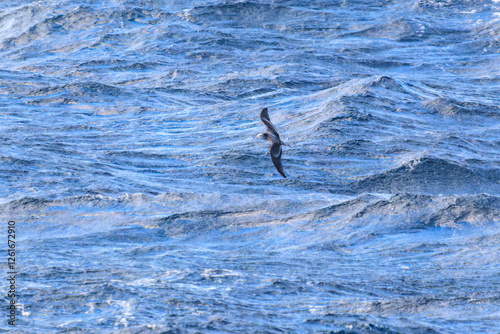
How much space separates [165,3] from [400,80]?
35.2 feet

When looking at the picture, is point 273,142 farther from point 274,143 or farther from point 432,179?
point 432,179

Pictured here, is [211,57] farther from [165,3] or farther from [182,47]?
[165,3]

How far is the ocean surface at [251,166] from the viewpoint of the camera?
27.9ft

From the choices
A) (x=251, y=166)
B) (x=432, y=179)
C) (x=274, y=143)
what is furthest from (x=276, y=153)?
(x=432, y=179)

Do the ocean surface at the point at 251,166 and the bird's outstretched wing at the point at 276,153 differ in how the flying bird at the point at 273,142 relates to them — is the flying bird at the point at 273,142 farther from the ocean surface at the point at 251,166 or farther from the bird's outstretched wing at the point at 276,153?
the ocean surface at the point at 251,166

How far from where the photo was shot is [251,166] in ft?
45.8

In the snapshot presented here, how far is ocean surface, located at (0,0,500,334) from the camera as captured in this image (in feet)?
27.9

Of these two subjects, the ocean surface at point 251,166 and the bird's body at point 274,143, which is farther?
the bird's body at point 274,143

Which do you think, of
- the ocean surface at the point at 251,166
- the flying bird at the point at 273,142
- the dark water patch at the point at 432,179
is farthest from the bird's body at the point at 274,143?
the dark water patch at the point at 432,179

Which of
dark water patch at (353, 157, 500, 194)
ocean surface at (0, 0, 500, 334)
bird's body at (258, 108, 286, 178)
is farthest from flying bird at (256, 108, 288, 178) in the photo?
dark water patch at (353, 157, 500, 194)

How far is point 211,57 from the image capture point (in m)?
21.5

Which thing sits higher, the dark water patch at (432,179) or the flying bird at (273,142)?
the flying bird at (273,142)

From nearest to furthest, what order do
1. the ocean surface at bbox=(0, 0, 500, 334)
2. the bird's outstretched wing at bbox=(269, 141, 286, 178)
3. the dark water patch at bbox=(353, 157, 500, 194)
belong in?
the ocean surface at bbox=(0, 0, 500, 334) < the bird's outstretched wing at bbox=(269, 141, 286, 178) < the dark water patch at bbox=(353, 157, 500, 194)

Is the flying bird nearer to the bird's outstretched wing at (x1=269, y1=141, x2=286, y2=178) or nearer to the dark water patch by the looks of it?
the bird's outstretched wing at (x1=269, y1=141, x2=286, y2=178)
